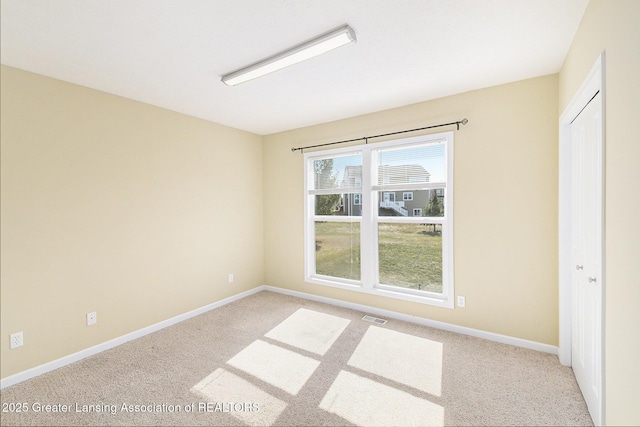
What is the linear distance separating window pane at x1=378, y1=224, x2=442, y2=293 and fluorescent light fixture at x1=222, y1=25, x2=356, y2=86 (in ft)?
7.35

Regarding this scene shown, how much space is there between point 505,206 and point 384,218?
1.33 meters

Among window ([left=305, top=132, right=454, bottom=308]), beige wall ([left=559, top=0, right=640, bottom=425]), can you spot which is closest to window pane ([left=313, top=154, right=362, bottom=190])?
window ([left=305, top=132, right=454, bottom=308])

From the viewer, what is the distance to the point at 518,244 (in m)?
2.69

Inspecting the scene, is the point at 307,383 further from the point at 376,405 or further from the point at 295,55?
the point at 295,55

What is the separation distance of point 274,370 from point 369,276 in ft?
5.73

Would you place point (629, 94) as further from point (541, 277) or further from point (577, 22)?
point (541, 277)

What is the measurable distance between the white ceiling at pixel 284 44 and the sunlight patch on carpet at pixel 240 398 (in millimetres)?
2628

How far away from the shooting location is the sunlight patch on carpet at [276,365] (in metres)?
2.21

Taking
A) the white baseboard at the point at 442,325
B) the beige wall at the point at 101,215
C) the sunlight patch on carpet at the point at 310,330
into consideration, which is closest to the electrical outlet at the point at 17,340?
the beige wall at the point at 101,215

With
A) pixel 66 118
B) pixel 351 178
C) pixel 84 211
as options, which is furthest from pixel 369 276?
pixel 66 118

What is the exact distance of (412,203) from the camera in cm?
337

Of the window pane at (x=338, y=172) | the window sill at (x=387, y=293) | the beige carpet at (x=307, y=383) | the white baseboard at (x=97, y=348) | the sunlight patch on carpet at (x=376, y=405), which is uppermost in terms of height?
the window pane at (x=338, y=172)

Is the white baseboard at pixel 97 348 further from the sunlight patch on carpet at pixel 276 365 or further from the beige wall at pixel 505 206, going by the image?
the beige wall at pixel 505 206

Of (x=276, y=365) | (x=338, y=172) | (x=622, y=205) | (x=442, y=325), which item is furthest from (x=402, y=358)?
(x=338, y=172)
